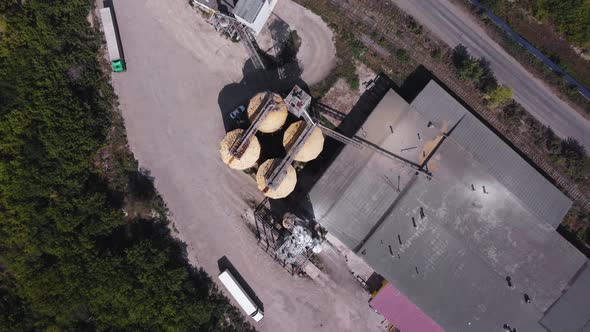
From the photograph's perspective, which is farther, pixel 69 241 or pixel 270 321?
pixel 270 321

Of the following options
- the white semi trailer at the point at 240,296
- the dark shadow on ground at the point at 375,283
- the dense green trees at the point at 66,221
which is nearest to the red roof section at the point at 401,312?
the dark shadow on ground at the point at 375,283

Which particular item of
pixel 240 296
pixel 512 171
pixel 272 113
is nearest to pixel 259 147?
pixel 272 113

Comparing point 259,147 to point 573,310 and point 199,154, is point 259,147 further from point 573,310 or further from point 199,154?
point 573,310

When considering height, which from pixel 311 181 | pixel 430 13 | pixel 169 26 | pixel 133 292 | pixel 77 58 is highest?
pixel 430 13

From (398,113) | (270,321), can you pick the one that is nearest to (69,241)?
(270,321)

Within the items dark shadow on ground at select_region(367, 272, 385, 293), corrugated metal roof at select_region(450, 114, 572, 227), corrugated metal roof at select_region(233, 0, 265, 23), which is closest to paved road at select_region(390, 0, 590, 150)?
corrugated metal roof at select_region(450, 114, 572, 227)

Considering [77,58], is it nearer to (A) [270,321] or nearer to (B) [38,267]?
(B) [38,267]
